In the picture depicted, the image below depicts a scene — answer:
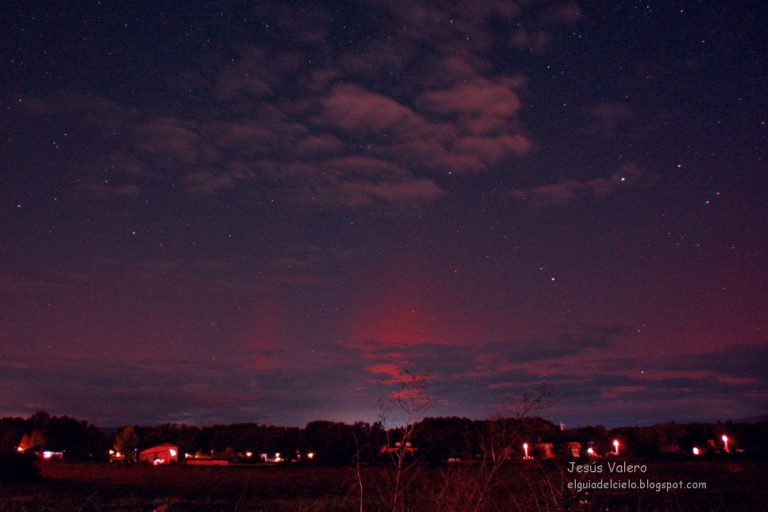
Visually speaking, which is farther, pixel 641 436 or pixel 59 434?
pixel 59 434

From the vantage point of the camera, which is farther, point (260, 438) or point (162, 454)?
point (162, 454)

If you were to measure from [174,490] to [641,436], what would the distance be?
A: 7580 centimetres

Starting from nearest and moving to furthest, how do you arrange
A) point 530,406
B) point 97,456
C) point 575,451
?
point 530,406
point 575,451
point 97,456

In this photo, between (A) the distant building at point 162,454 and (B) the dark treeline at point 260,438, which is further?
(A) the distant building at point 162,454

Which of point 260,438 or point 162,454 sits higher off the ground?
point 260,438

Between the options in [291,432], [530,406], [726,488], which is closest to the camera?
[530,406]

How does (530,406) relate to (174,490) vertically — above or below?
above

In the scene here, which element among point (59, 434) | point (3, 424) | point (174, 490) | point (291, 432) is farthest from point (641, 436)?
point (3, 424)

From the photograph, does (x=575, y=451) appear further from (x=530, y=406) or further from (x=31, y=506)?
(x=31, y=506)

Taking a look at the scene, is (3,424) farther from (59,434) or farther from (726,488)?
(726,488)

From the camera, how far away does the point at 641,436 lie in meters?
94.2

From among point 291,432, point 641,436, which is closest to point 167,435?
point 291,432

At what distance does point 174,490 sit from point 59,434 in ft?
386

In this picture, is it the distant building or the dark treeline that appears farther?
the distant building
